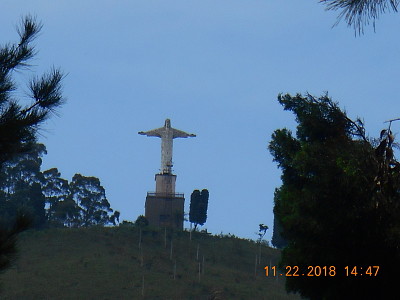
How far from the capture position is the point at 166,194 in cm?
9706

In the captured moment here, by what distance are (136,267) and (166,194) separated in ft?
61.5

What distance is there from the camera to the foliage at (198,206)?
Result: 314 ft

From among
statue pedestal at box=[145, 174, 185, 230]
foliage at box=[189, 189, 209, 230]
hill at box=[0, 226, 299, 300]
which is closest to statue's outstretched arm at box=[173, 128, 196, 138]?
statue pedestal at box=[145, 174, 185, 230]

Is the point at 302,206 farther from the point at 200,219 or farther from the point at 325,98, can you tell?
the point at 200,219

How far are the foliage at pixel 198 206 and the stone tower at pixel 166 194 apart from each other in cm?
132

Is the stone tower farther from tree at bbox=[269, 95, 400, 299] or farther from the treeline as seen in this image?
tree at bbox=[269, 95, 400, 299]

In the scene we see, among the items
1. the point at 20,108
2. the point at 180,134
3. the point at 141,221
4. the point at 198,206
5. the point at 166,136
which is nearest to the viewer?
the point at 20,108

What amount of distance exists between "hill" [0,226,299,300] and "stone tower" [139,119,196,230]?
438cm

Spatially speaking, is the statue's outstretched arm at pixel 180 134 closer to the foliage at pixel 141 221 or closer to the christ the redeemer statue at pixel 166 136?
the christ the redeemer statue at pixel 166 136

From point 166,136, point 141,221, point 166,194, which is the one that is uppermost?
point 166,136

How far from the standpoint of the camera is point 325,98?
1000 inches
